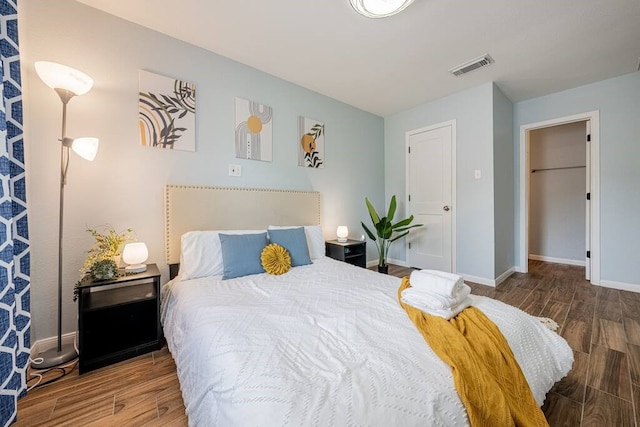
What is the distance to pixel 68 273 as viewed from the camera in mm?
1768

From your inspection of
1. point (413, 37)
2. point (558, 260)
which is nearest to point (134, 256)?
point (413, 37)

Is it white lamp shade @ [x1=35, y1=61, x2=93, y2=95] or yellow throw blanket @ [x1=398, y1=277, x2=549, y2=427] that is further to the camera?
white lamp shade @ [x1=35, y1=61, x2=93, y2=95]

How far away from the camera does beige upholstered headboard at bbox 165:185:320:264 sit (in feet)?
6.97

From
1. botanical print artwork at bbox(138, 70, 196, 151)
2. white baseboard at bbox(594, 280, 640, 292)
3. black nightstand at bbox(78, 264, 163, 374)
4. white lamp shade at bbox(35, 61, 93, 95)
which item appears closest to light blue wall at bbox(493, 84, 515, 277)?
white baseboard at bbox(594, 280, 640, 292)

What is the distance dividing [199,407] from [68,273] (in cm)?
165

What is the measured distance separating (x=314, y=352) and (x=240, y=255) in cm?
123

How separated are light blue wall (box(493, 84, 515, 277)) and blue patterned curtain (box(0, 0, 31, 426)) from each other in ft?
13.1

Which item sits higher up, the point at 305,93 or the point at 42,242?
the point at 305,93

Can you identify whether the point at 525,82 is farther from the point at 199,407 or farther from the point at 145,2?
the point at 199,407

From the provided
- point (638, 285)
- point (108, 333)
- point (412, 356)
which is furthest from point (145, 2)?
point (638, 285)

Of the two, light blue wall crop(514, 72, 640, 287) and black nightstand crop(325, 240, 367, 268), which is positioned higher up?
light blue wall crop(514, 72, 640, 287)

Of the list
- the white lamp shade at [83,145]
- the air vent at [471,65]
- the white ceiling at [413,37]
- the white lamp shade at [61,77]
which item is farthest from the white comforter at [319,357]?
the air vent at [471,65]

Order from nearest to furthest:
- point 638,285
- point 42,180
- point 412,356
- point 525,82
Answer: point 412,356
point 42,180
point 638,285
point 525,82

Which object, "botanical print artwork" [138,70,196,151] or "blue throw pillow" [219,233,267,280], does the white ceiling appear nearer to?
"botanical print artwork" [138,70,196,151]
